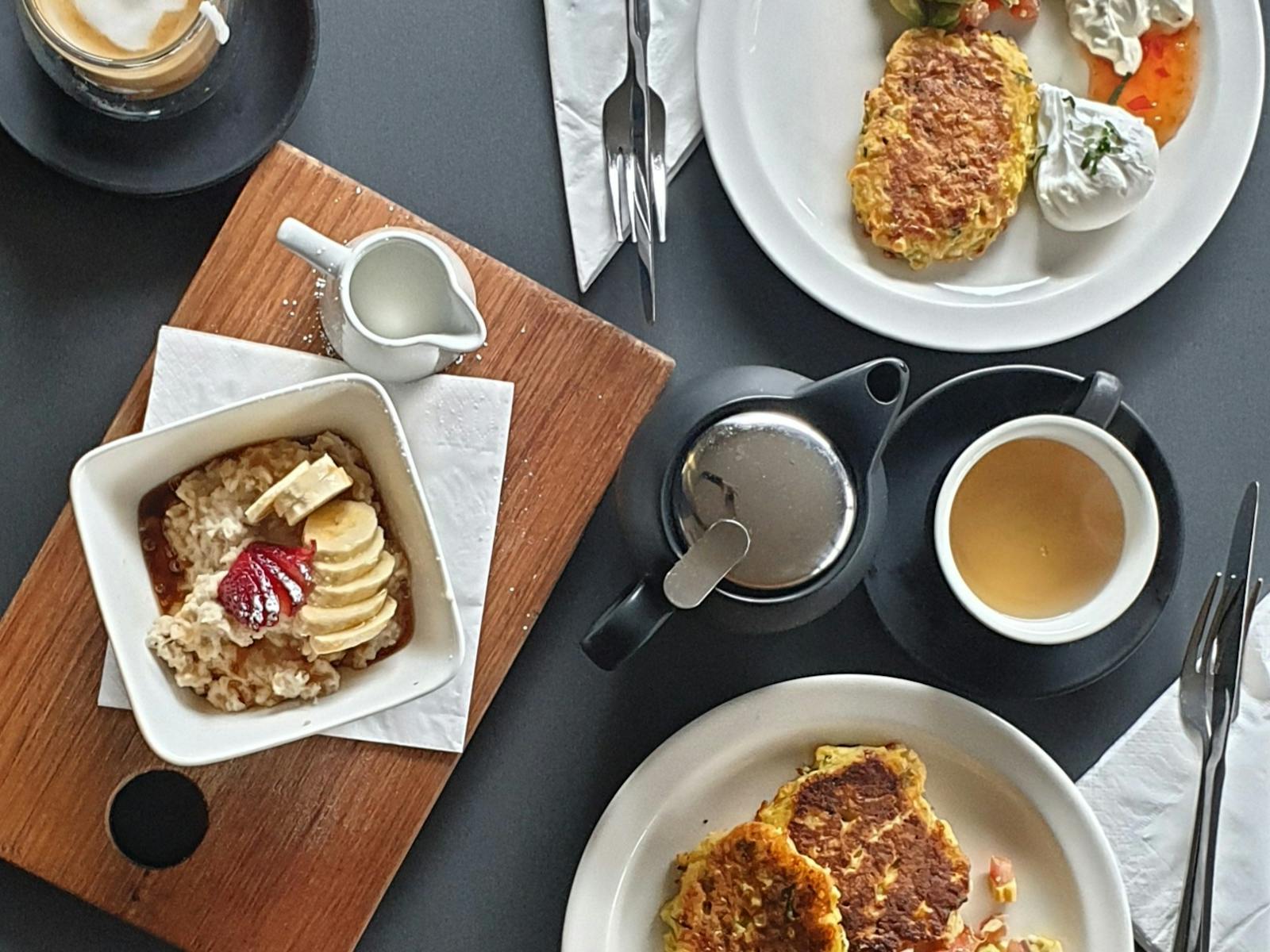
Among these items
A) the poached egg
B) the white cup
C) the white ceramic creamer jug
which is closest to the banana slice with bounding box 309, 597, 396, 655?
the white ceramic creamer jug

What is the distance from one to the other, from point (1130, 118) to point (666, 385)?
513 mm

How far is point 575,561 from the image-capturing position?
1.29 meters

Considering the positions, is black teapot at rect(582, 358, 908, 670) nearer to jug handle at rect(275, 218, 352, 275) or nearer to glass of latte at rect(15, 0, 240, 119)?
jug handle at rect(275, 218, 352, 275)

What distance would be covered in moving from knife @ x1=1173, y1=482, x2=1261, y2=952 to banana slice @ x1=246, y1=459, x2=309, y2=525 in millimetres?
843

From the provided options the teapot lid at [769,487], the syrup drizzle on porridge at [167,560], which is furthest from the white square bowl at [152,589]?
the teapot lid at [769,487]

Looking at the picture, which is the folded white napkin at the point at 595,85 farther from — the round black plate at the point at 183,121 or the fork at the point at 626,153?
the round black plate at the point at 183,121

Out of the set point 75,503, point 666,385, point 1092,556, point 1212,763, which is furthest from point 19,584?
point 1212,763

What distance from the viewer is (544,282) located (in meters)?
1.31

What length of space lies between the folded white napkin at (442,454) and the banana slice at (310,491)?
14cm

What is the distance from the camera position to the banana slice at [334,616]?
1.04 meters

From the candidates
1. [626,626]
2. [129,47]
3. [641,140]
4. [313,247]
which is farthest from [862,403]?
[129,47]

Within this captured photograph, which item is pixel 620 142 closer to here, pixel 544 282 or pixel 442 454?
pixel 544 282

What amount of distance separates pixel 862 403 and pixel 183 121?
0.66 metres

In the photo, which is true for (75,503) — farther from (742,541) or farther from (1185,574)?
(1185,574)
